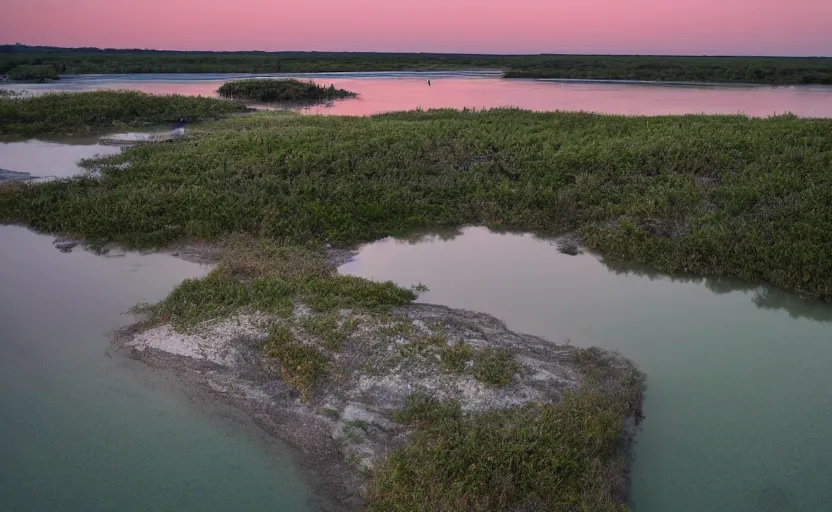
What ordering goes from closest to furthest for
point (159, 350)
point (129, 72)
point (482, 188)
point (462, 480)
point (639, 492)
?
point (462, 480) < point (639, 492) < point (159, 350) < point (482, 188) < point (129, 72)

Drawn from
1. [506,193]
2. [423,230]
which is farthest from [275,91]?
[423,230]

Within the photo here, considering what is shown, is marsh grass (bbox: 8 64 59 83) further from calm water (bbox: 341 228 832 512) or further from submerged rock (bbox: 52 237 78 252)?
calm water (bbox: 341 228 832 512)

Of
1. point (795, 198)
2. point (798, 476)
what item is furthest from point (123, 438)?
point (795, 198)

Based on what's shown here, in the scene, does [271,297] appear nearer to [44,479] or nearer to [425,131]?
[44,479]

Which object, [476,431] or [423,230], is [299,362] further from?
[423,230]

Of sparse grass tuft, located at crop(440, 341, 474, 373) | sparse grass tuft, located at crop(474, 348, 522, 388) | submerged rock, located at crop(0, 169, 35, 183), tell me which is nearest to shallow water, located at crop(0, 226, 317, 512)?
sparse grass tuft, located at crop(440, 341, 474, 373)
